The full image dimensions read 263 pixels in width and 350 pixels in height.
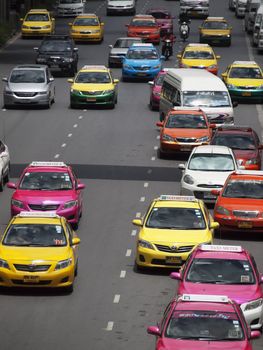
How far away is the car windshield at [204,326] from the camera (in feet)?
69.7

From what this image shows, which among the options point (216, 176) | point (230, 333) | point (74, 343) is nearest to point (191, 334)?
point (230, 333)

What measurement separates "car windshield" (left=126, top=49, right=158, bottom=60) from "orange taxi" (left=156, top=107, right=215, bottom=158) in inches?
712

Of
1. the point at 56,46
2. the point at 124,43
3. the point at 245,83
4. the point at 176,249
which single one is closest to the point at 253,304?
the point at 176,249

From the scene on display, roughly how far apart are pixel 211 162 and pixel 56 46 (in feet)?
96.0

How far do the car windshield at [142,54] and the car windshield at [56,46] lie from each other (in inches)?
118

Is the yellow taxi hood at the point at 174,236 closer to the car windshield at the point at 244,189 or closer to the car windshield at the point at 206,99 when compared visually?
the car windshield at the point at 244,189

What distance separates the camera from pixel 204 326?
70.4 feet

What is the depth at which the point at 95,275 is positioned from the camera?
29859 millimetres

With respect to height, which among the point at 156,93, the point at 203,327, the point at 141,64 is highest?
the point at 203,327

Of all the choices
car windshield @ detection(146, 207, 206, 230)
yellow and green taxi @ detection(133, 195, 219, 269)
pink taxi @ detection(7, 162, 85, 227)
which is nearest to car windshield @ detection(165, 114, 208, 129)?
pink taxi @ detection(7, 162, 85, 227)

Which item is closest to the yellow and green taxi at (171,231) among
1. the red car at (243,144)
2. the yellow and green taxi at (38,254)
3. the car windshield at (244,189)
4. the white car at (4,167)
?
the yellow and green taxi at (38,254)

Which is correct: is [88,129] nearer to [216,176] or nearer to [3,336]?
[216,176]

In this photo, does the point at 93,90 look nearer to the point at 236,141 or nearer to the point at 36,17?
the point at 236,141

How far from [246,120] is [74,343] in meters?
31.2
